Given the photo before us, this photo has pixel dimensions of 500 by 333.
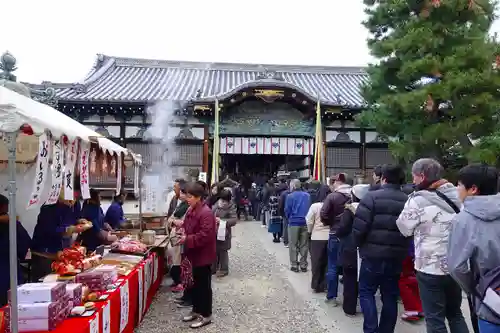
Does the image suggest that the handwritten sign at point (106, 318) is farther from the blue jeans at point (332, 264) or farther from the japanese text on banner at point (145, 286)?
the blue jeans at point (332, 264)

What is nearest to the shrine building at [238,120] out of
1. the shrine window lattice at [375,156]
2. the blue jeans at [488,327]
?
the shrine window lattice at [375,156]

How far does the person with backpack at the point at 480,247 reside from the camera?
2252mm

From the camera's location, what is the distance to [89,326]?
296 cm

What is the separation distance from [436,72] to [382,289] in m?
6.05

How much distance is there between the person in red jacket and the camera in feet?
14.9

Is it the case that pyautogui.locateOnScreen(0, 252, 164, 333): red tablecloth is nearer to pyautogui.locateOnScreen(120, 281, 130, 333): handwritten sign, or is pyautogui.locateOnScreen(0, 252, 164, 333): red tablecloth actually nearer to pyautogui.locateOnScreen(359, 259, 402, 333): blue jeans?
pyautogui.locateOnScreen(120, 281, 130, 333): handwritten sign

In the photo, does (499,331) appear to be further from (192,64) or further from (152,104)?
(192,64)

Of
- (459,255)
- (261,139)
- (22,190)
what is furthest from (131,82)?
(459,255)

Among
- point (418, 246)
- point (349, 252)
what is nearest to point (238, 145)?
point (349, 252)

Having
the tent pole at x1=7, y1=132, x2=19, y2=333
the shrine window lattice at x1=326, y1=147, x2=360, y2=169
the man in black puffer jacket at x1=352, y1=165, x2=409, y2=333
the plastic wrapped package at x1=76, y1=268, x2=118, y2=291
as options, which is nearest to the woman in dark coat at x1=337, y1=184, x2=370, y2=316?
the man in black puffer jacket at x1=352, y1=165, x2=409, y2=333

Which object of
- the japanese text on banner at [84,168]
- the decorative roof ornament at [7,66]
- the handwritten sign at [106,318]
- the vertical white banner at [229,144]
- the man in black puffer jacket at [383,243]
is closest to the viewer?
the handwritten sign at [106,318]

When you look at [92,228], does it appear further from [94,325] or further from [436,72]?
[436,72]

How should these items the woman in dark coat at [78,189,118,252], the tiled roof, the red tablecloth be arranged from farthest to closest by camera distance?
the tiled roof, the woman in dark coat at [78,189,118,252], the red tablecloth

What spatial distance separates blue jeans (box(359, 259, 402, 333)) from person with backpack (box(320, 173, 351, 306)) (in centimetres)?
132
